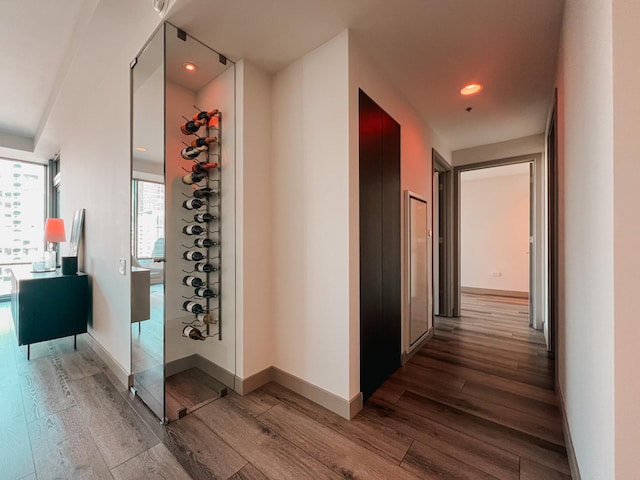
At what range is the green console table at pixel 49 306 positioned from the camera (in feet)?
8.57

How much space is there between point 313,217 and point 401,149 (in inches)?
50.7

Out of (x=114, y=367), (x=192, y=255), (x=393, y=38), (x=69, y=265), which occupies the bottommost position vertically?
(x=114, y=367)

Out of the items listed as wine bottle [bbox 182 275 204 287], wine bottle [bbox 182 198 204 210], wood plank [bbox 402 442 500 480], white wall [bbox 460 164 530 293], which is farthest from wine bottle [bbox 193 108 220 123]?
white wall [bbox 460 164 530 293]

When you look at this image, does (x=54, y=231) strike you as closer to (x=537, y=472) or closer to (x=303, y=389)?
(x=303, y=389)

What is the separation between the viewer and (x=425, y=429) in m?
1.66

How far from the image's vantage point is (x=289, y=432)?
63.7 inches

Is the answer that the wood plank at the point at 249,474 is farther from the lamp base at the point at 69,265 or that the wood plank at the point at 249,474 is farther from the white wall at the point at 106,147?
the lamp base at the point at 69,265

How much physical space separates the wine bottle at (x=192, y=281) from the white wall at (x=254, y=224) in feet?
1.14

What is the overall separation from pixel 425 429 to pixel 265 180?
209cm

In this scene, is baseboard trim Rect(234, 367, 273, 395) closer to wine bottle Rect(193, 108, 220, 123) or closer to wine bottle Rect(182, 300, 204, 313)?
wine bottle Rect(182, 300, 204, 313)

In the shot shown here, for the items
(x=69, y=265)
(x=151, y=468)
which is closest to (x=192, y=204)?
(x=151, y=468)

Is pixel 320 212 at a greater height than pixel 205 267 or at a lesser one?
greater

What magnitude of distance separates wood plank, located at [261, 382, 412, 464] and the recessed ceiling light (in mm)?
2890

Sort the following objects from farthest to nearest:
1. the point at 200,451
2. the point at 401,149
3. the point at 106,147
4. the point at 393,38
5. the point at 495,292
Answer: the point at 495,292
the point at 401,149
the point at 106,147
the point at 393,38
the point at 200,451
